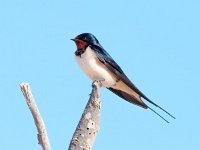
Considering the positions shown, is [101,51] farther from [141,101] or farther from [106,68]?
[141,101]

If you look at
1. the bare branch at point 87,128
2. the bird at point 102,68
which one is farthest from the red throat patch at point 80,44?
the bare branch at point 87,128

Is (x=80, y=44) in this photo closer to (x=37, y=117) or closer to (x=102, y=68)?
(x=102, y=68)

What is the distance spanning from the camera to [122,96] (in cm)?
495

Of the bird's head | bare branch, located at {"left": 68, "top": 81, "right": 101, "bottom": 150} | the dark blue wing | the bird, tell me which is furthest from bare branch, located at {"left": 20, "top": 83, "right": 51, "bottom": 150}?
the bird's head

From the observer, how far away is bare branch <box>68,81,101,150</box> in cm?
257

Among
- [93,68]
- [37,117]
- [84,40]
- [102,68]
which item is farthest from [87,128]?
[84,40]

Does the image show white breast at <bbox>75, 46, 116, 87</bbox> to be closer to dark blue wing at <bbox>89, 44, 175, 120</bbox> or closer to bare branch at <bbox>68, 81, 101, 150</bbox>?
dark blue wing at <bbox>89, 44, 175, 120</bbox>

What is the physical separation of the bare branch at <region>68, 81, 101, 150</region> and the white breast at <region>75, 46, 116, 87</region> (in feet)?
→ 6.11

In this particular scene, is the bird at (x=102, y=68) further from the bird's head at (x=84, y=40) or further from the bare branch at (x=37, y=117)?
the bare branch at (x=37, y=117)

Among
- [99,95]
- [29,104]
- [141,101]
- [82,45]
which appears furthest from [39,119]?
[82,45]

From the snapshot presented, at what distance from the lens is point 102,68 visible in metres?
5.04

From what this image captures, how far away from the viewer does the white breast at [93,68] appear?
4.88 meters

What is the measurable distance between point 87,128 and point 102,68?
2372 mm

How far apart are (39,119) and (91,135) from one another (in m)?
0.32
